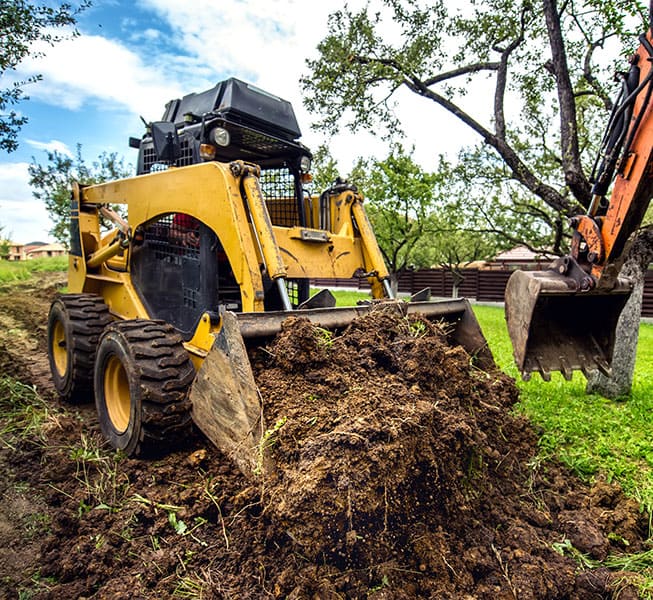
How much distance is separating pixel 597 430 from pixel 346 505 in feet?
10.4

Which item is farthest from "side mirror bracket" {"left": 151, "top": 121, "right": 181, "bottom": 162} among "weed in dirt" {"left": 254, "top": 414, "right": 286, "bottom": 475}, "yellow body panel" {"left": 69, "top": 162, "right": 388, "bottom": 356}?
"weed in dirt" {"left": 254, "top": 414, "right": 286, "bottom": 475}

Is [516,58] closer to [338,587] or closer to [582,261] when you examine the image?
[582,261]

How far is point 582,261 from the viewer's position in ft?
10.5

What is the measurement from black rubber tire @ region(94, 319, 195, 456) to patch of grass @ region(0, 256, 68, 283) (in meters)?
15.0

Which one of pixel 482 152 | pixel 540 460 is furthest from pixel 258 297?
pixel 482 152

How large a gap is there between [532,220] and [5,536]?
11068 mm

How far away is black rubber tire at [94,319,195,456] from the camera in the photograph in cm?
321

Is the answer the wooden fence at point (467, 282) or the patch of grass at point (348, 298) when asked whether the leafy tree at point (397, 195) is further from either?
the wooden fence at point (467, 282)

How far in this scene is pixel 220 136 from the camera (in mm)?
3916

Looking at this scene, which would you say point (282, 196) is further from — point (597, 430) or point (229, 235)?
point (597, 430)

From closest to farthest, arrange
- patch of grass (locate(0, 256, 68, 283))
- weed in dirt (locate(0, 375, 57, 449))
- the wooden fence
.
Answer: weed in dirt (locate(0, 375, 57, 449)) < patch of grass (locate(0, 256, 68, 283)) < the wooden fence

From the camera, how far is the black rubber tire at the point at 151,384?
321 cm

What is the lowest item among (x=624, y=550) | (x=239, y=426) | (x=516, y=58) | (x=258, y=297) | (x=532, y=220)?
(x=624, y=550)

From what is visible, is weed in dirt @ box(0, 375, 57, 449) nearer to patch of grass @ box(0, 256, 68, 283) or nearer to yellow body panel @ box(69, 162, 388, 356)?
yellow body panel @ box(69, 162, 388, 356)
